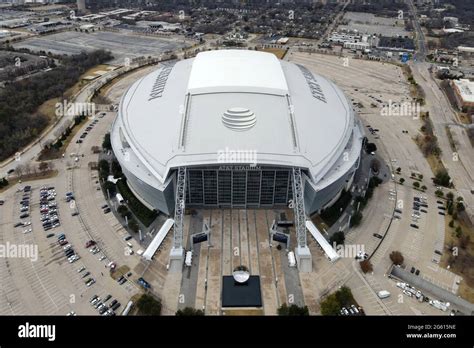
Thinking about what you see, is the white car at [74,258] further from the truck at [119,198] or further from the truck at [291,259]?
the truck at [291,259]

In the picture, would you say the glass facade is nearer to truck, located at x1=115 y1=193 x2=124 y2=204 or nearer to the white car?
truck, located at x1=115 y1=193 x2=124 y2=204

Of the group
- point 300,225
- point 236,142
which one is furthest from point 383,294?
point 236,142

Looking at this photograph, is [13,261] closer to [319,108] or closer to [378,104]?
[319,108]

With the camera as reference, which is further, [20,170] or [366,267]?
[20,170]

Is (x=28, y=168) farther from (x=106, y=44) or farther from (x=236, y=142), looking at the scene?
(x=106, y=44)

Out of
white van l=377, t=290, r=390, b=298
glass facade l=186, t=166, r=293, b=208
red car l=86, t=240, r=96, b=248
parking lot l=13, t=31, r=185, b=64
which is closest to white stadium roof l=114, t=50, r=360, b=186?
glass facade l=186, t=166, r=293, b=208

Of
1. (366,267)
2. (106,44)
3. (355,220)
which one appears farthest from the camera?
(106,44)

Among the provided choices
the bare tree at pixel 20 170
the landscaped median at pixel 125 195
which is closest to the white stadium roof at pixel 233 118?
the landscaped median at pixel 125 195
